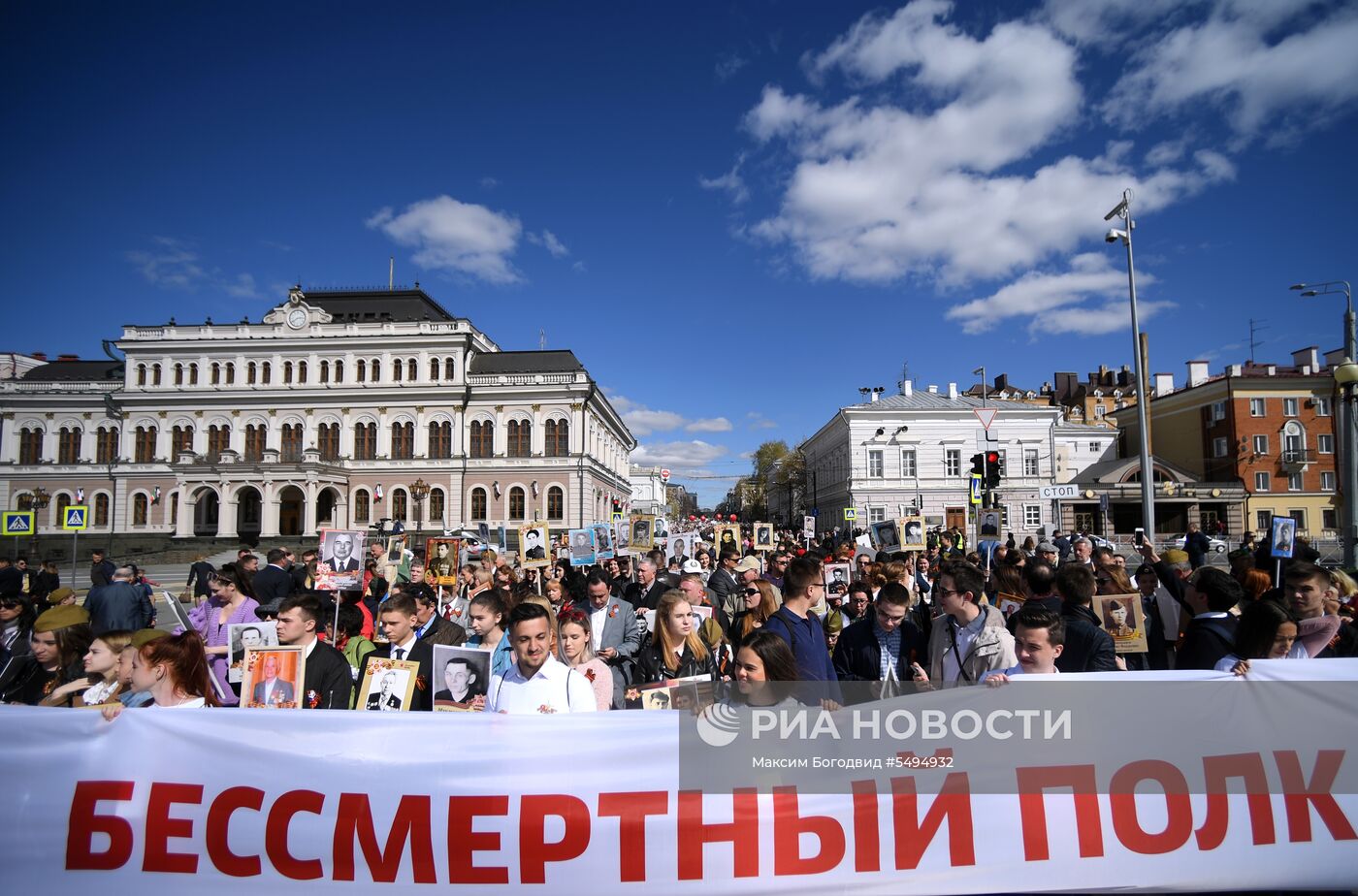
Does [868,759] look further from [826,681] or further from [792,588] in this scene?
[792,588]

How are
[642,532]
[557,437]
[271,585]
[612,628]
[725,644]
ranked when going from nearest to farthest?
[725,644] < [612,628] < [271,585] < [642,532] < [557,437]

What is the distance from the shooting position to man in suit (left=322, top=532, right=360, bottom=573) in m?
9.45

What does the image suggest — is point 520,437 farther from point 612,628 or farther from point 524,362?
point 612,628

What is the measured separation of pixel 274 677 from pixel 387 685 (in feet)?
2.47

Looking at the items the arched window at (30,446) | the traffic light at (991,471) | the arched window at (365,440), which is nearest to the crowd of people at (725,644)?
the traffic light at (991,471)

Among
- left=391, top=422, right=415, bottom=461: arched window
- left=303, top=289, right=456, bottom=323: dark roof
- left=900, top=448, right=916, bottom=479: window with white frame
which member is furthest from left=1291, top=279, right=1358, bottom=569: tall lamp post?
left=303, top=289, right=456, bottom=323: dark roof

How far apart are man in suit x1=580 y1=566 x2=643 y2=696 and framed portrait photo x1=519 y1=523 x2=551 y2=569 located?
242 inches

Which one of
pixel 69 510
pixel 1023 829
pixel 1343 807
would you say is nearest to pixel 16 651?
pixel 1023 829

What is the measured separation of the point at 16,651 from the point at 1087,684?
26.3 ft

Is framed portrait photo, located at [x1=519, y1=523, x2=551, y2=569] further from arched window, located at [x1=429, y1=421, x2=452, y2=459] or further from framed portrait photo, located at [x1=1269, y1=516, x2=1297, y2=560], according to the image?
arched window, located at [x1=429, y1=421, x2=452, y2=459]

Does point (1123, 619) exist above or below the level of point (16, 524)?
below

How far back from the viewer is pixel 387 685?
15.0 feet

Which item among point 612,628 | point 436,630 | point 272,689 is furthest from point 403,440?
point 272,689

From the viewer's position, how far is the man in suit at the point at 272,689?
14.8 ft
